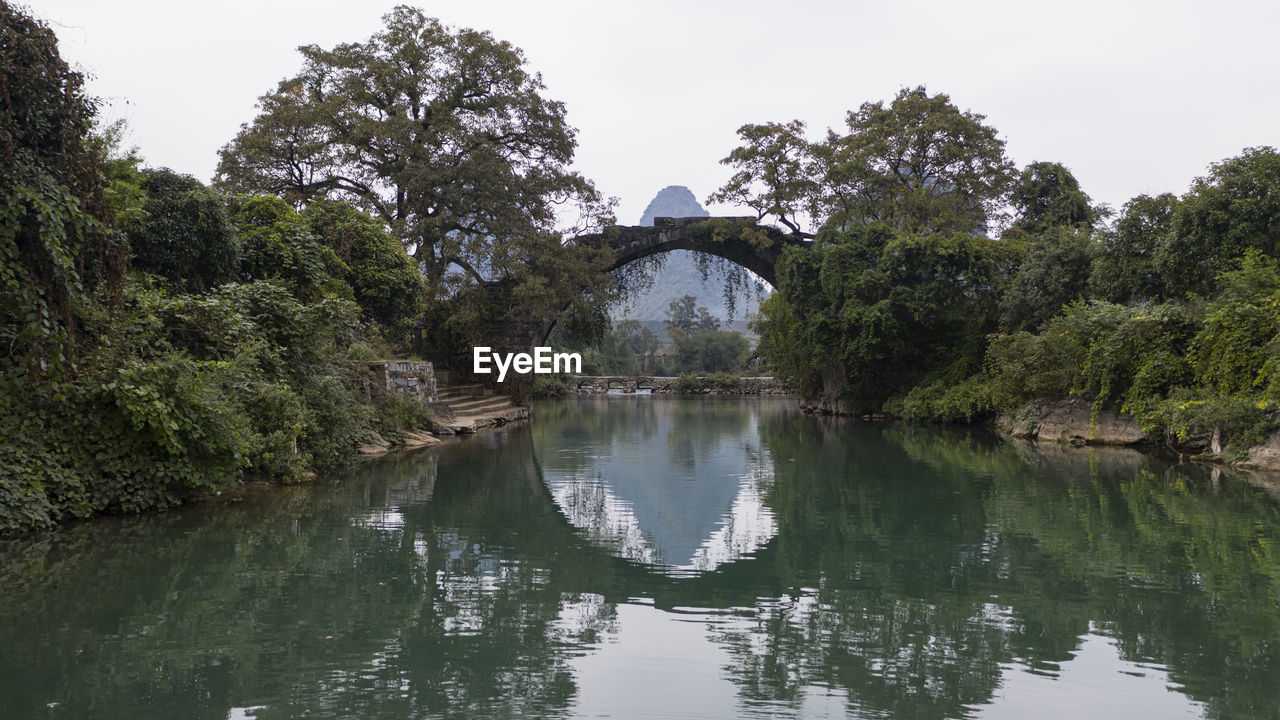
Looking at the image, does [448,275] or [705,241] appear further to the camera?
[705,241]

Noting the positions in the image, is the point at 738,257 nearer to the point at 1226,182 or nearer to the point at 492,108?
the point at 492,108

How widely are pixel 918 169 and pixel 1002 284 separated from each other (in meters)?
4.59

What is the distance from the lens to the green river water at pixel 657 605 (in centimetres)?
350

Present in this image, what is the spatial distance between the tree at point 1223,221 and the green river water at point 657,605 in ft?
15.6

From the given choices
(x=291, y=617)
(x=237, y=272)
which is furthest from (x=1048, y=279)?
(x=291, y=617)

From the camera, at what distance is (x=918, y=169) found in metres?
23.1

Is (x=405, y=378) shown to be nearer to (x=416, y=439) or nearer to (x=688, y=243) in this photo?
(x=416, y=439)

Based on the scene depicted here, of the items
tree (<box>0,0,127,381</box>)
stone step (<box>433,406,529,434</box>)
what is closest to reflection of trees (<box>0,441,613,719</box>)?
tree (<box>0,0,127,381</box>)

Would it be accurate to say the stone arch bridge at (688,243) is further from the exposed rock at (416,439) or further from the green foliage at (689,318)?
the green foliage at (689,318)

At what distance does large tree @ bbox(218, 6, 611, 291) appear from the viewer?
1933 cm

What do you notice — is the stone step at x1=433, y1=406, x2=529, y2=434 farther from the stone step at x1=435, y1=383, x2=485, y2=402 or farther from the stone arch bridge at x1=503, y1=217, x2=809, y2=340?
the stone arch bridge at x1=503, y1=217, x2=809, y2=340

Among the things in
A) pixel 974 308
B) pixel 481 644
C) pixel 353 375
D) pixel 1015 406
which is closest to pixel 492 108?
pixel 353 375

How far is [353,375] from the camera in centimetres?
1300

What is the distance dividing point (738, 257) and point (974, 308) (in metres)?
7.84
